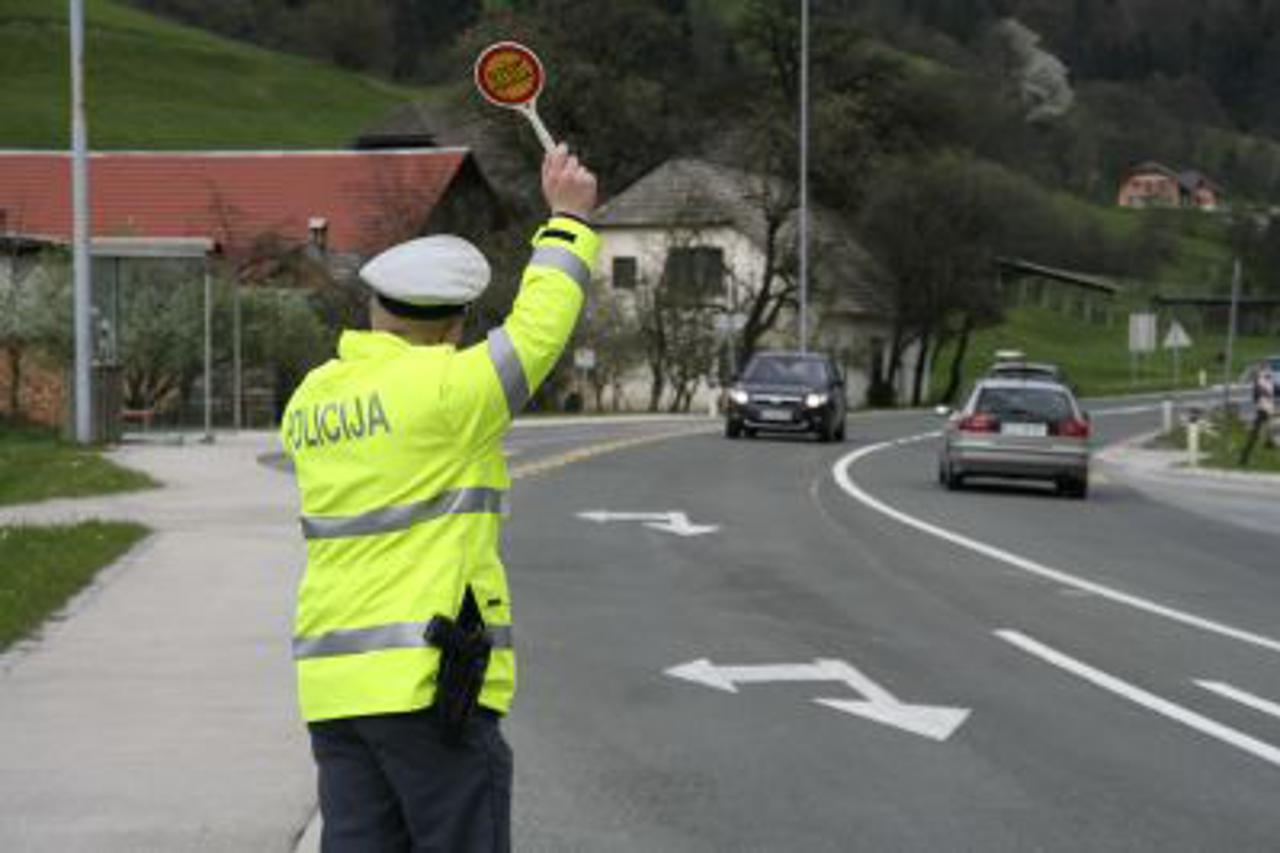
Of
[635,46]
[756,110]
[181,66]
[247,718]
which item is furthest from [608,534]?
[181,66]

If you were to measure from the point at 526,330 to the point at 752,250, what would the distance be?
70259 millimetres

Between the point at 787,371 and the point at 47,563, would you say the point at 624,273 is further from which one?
the point at 47,563

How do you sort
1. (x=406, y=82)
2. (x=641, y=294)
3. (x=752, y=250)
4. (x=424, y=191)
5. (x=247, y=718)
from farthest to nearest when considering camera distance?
(x=406, y=82) < (x=752, y=250) < (x=424, y=191) < (x=641, y=294) < (x=247, y=718)

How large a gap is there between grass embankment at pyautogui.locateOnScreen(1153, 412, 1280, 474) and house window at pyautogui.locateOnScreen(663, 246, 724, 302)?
66.0 ft

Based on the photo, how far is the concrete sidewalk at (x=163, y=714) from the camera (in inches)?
287

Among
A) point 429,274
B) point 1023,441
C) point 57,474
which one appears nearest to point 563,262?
point 429,274

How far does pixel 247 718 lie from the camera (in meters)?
9.33

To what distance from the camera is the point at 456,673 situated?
4.23 metres

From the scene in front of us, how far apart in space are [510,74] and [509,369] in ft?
4.60

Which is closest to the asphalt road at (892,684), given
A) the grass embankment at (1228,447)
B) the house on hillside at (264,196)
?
the grass embankment at (1228,447)

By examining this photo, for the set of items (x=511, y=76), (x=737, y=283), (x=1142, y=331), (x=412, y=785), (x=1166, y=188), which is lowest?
(x=1142, y=331)

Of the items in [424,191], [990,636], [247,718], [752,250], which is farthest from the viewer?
[752,250]

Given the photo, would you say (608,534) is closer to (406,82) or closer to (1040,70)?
(406,82)

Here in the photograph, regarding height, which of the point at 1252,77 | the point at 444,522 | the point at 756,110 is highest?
the point at 1252,77
